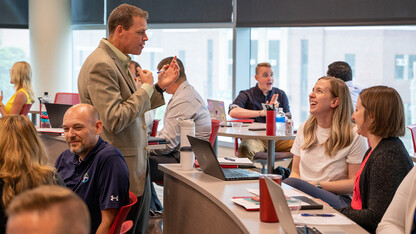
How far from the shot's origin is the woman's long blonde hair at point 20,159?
6.70 ft

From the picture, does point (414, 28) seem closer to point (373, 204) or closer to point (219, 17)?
point (219, 17)

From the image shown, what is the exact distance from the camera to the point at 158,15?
28.3 ft

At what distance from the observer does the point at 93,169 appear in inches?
106

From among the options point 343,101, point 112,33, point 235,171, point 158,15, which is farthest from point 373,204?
point 158,15

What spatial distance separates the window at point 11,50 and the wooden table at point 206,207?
7435mm

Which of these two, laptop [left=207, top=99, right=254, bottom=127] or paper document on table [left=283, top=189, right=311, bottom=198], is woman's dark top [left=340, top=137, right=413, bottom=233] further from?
laptop [left=207, top=99, right=254, bottom=127]

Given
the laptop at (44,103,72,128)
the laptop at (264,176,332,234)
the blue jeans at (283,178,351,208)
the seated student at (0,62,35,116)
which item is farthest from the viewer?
the seated student at (0,62,35,116)

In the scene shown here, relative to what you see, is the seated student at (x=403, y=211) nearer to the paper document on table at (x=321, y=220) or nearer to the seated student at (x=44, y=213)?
the paper document on table at (x=321, y=220)

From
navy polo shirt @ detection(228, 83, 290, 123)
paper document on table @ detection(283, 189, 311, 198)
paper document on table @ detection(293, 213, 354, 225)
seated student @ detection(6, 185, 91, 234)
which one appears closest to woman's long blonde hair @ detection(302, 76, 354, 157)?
paper document on table @ detection(283, 189, 311, 198)

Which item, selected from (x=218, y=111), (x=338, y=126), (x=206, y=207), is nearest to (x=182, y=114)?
(x=218, y=111)

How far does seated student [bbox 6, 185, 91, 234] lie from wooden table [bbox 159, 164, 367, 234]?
1.09 metres

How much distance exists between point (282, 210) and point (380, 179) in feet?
2.42

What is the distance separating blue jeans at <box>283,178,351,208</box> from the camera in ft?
9.56

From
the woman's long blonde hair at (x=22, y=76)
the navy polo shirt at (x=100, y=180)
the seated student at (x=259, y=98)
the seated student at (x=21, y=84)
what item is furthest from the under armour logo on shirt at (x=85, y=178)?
the woman's long blonde hair at (x=22, y=76)
